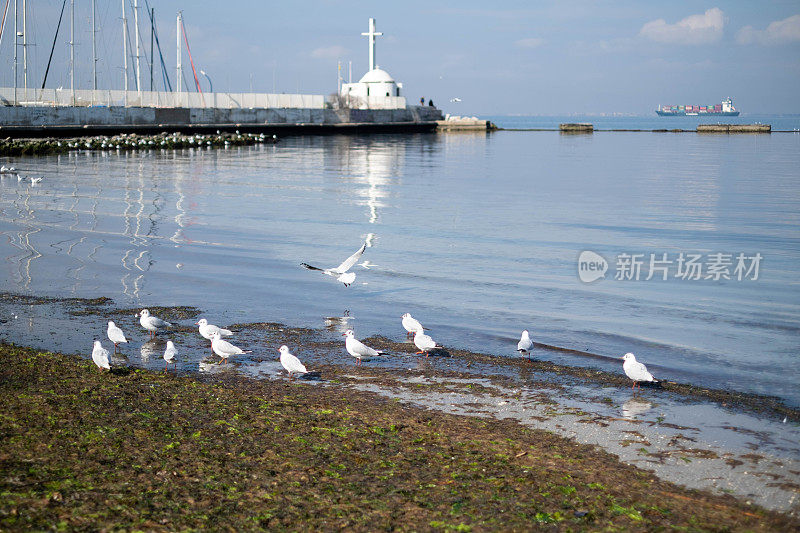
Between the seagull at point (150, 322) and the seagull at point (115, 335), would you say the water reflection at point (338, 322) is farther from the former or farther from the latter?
the seagull at point (115, 335)

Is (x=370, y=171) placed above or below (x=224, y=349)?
above

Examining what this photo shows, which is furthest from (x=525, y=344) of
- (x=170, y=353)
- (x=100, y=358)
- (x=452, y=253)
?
(x=452, y=253)

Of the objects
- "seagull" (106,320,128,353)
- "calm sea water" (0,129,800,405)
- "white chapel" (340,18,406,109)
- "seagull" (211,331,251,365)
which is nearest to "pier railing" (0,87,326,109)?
"white chapel" (340,18,406,109)

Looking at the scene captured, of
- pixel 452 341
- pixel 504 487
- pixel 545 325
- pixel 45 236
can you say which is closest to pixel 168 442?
pixel 504 487

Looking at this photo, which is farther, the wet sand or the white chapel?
the white chapel

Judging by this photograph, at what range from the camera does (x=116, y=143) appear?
2195 inches

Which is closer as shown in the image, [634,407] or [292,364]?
[634,407]

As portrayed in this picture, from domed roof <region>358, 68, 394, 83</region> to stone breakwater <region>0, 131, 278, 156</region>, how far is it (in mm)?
A: 42351

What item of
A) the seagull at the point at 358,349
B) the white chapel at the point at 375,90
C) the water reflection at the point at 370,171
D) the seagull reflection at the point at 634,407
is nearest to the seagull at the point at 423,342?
the seagull at the point at 358,349

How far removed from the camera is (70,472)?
530 cm

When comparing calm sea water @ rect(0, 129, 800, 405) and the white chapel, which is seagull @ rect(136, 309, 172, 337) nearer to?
calm sea water @ rect(0, 129, 800, 405)

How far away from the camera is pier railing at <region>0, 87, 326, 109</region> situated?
215 feet

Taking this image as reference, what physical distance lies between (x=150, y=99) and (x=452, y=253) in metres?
67.4

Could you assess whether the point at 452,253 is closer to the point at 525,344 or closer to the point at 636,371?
the point at 525,344
